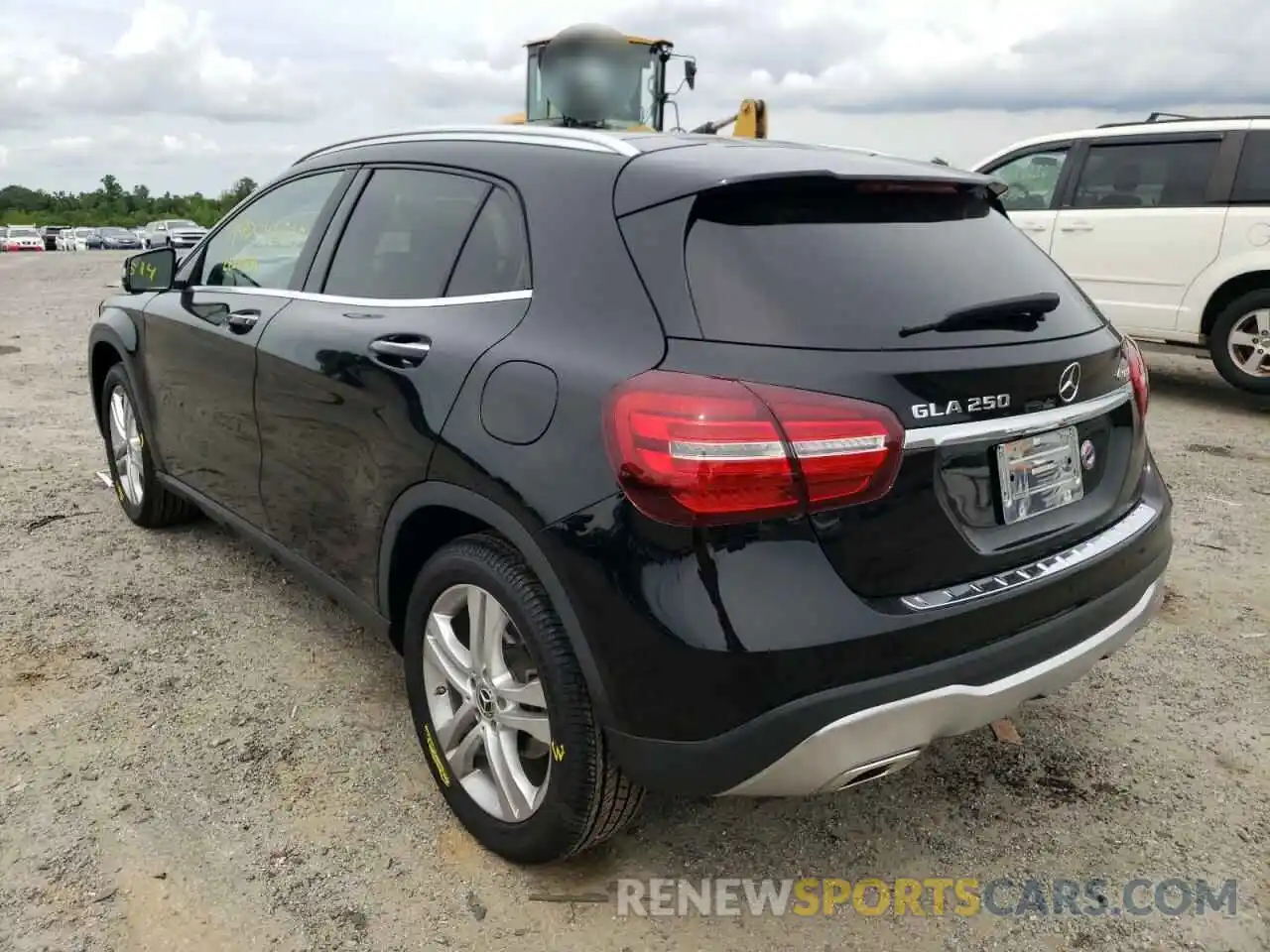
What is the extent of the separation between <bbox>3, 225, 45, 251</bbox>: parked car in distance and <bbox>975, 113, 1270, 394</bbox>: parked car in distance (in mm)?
46408

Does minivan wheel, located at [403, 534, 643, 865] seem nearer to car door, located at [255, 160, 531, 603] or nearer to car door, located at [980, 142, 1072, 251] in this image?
car door, located at [255, 160, 531, 603]

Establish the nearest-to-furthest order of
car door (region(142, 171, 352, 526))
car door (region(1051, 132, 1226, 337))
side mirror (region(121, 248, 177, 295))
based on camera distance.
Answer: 1. car door (region(142, 171, 352, 526))
2. side mirror (region(121, 248, 177, 295))
3. car door (region(1051, 132, 1226, 337))

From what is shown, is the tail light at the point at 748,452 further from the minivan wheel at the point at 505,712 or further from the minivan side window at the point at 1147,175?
the minivan side window at the point at 1147,175

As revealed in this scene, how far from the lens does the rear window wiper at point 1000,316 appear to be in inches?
84.3

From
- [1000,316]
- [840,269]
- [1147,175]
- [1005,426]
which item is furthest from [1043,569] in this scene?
[1147,175]

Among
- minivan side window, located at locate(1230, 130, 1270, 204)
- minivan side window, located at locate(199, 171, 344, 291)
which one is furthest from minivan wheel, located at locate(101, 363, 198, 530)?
minivan side window, located at locate(1230, 130, 1270, 204)

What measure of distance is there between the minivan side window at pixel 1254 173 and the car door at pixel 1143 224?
0.49 ft

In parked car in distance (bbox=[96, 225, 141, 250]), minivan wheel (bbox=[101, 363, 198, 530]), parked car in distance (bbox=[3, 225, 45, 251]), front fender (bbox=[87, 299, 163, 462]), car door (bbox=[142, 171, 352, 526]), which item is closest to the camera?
car door (bbox=[142, 171, 352, 526])

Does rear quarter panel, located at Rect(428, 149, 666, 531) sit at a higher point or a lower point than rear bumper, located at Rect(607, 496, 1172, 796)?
higher

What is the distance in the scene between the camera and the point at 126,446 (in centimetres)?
469

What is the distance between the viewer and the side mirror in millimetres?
4066

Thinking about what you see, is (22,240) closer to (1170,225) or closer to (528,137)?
(1170,225)

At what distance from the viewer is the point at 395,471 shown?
2.58 metres

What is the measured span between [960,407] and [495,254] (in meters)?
1.18
